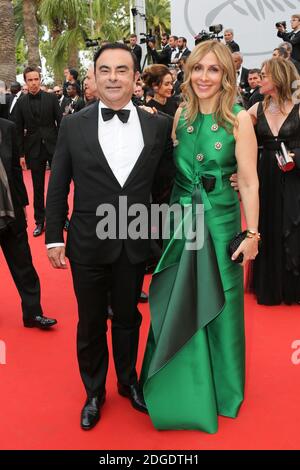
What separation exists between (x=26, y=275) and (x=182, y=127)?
1865 mm

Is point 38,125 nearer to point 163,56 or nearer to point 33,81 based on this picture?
point 33,81

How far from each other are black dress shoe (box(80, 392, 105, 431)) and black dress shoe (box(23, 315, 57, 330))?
3.96 feet

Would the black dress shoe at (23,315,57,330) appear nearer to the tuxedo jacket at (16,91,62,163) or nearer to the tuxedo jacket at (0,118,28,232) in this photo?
the tuxedo jacket at (0,118,28,232)

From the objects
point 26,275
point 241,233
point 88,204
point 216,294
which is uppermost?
point 88,204

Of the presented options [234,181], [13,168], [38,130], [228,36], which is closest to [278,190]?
[234,181]

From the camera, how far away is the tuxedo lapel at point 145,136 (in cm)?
247

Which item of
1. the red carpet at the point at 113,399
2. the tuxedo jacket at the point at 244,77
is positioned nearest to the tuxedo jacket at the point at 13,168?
the red carpet at the point at 113,399

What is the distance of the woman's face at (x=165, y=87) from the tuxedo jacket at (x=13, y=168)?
1.94 metres

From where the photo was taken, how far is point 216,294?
2.63 metres

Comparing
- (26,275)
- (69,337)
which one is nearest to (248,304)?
(69,337)

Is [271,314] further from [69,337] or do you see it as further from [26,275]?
[26,275]

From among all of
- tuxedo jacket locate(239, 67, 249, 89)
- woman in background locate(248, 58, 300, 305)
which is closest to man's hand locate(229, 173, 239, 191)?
woman in background locate(248, 58, 300, 305)

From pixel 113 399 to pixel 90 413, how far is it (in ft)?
0.90

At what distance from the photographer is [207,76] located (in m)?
2.53
